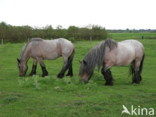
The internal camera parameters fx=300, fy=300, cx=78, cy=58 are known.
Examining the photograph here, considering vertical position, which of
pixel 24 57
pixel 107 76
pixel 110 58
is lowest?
pixel 107 76

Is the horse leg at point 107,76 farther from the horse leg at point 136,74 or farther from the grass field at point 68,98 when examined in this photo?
the horse leg at point 136,74

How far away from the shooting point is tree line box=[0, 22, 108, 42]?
1759 inches

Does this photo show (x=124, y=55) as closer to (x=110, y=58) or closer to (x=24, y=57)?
(x=110, y=58)

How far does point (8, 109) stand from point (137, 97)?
13.5 feet

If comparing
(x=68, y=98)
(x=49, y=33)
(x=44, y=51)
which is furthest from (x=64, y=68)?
(x=49, y=33)

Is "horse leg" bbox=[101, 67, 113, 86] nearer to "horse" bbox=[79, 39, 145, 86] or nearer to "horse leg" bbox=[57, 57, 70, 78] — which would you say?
"horse" bbox=[79, 39, 145, 86]

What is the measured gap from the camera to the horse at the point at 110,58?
1196 centimetres

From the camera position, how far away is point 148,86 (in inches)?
481

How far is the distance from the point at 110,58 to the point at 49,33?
35.5 meters

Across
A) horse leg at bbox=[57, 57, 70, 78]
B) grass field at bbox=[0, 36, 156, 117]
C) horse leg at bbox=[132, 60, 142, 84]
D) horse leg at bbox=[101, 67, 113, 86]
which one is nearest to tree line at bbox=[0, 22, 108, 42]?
horse leg at bbox=[57, 57, 70, 78]

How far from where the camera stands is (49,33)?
155 feet

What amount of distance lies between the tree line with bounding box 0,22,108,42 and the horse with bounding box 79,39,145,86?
32.8 m

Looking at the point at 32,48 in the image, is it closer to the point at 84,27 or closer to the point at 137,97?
the point at 137,97

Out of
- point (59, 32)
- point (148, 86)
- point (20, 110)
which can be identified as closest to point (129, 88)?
point (148, 86)
